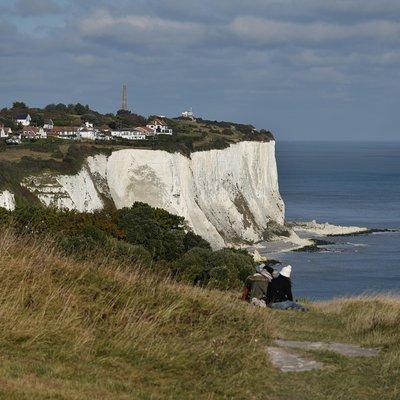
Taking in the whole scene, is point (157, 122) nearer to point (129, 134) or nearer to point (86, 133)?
point (129, 134)

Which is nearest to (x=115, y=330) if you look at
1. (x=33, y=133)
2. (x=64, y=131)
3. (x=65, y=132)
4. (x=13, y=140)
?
(x=13, y=140)

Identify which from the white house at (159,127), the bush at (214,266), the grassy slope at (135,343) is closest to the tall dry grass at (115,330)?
the grassy slope at (135,343)

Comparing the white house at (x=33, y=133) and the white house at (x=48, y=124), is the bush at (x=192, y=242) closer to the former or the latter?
the white house at (x=33, y=133)

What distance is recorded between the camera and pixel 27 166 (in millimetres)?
53312

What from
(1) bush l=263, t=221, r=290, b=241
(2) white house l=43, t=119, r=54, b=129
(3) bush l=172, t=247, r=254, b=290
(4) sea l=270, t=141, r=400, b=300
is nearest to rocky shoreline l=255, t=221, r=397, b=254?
(1) bush l=263, t=221, r=290, b=241

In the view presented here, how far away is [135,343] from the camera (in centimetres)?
849

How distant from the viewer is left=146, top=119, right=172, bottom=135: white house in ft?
352

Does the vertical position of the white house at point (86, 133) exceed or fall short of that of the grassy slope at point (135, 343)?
A: it exceeds it

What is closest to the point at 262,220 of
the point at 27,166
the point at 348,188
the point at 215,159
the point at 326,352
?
the point at 215,159

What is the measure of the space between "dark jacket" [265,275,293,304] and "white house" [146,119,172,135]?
91.3m

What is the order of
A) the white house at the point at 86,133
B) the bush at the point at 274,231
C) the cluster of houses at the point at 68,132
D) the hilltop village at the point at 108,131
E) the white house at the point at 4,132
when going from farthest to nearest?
the white house at the point at 86,133
the white house at the point at 4,132
the cluster of houses at the point at 68,132
the bush at the point at 274,231
the hilltop village at the point at 108,131

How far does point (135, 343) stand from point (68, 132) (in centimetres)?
8555

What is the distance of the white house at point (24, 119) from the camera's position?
4057 inches

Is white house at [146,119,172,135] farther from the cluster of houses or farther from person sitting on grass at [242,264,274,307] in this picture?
person sitting on grass at [242,264,274,307]
